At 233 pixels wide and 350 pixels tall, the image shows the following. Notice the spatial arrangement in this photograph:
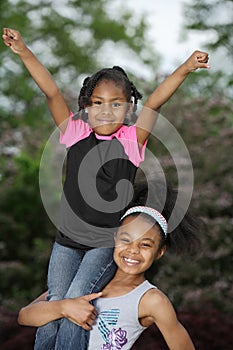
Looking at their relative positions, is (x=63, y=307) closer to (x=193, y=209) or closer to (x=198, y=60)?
(x=198, y=60)

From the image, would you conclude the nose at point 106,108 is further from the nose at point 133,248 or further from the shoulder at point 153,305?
the shoulder at point 153,305

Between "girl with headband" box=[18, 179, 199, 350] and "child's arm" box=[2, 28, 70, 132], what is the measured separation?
1.76 feet

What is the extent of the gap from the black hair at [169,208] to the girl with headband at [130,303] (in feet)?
0.25

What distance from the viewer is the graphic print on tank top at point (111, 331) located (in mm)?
3188

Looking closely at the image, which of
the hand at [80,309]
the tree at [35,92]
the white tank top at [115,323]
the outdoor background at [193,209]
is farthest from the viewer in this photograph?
the tree at [35,92]

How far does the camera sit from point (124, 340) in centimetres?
321

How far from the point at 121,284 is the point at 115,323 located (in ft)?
0.56

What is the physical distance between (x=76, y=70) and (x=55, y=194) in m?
9.39

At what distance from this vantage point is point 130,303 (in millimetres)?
3176

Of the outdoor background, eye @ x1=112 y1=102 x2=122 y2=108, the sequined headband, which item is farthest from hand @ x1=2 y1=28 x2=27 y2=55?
the outdoor background

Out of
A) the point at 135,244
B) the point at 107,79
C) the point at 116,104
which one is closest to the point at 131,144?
the point at 116,104

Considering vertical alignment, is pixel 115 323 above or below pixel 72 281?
below

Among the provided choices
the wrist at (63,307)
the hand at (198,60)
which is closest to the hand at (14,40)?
the hand at (198,60)

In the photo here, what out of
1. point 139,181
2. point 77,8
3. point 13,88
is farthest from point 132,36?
point 139,181
